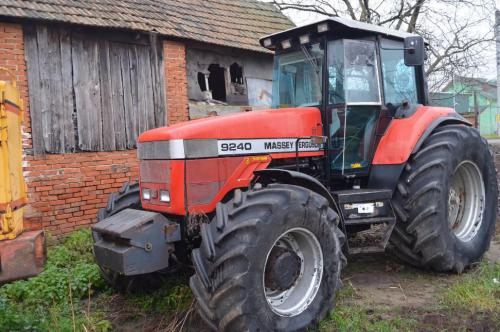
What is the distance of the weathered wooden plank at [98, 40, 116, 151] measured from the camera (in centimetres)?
747

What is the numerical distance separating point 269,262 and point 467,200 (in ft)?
9.47

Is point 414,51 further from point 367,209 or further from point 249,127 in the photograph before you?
point 249,127

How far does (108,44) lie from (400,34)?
176 inches

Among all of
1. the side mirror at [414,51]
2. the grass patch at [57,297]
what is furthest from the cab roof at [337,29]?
the grass patch at [57,297]

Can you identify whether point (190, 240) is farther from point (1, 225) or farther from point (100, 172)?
point (100, 172)

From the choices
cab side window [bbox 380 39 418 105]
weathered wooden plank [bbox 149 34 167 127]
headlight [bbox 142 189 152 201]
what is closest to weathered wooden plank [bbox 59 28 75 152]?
weathered wooden plank [bbox 149 34 167 127]

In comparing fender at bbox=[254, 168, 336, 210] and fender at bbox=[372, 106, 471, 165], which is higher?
fender at bbox=[372, 106, 471, 165]

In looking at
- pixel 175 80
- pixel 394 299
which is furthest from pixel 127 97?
pixel 394 299

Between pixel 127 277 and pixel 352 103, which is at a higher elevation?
pixel 352 103

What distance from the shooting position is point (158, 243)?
12.0 ft

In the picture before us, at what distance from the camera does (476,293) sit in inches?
164

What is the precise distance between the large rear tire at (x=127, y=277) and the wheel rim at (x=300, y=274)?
4.60 feet

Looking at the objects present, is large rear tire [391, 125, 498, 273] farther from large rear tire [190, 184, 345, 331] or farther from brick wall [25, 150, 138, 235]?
brick wall [25, 150, 138, 235]

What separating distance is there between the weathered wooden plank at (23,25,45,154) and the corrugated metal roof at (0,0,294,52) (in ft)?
1.13
